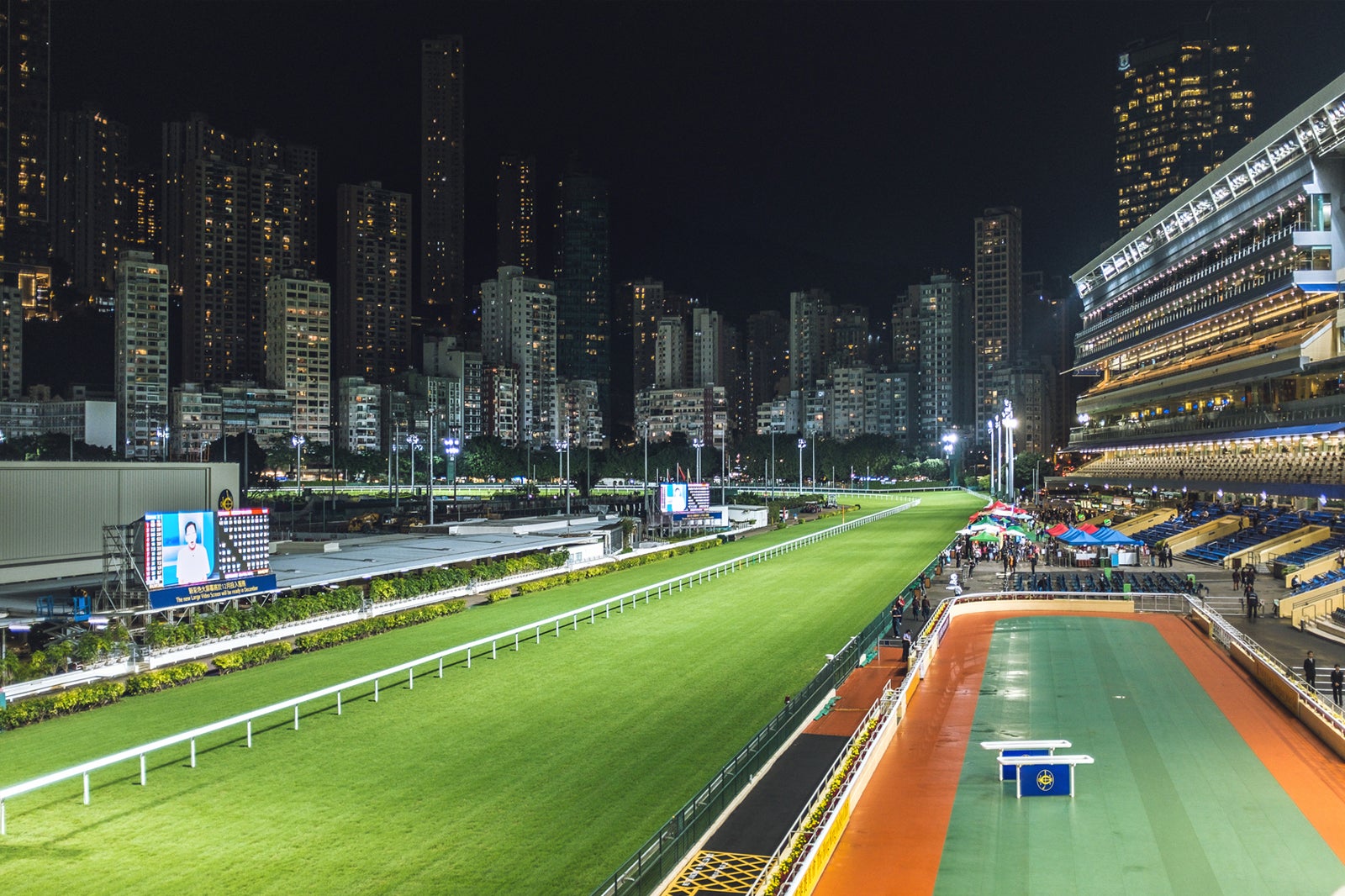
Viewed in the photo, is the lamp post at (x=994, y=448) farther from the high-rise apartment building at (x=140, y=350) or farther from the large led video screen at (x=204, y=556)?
the high-rise apartment building at (x=140, y=350)

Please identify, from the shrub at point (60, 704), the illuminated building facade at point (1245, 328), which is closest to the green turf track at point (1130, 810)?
the shrub at point (60, 704)

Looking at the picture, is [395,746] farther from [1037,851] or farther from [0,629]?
[0,629]

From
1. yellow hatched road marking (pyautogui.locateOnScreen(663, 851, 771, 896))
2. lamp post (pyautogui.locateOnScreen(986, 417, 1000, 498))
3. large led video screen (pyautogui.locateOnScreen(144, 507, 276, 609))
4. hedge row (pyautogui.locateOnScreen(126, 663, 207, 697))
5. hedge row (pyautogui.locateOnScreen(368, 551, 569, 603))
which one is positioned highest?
lamp post (pyautogui.locateOnScreen(986, 417, 1000, 498))

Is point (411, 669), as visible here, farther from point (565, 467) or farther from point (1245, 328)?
point (565, 467)

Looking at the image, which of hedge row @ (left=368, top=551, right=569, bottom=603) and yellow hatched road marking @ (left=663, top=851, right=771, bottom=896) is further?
hedge row @ (left=368, top=551, right=569, bottom=603)

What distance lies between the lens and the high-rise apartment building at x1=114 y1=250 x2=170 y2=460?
158 meters

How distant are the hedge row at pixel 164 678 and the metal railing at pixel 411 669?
3297mm

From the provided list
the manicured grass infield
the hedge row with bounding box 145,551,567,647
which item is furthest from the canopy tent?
the hedge row with bounding box 145,551,567,647

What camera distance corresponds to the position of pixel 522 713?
64.0ft

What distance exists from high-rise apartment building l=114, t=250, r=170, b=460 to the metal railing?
136858 mm

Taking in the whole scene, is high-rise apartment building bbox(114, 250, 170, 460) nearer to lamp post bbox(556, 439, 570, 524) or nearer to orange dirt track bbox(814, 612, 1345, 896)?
lamp post bbox(556, 439, 570, 524)

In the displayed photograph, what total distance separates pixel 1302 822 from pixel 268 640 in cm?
2258

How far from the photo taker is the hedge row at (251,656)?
76.6ft

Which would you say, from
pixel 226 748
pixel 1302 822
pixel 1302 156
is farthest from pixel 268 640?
pixel 1302 156
